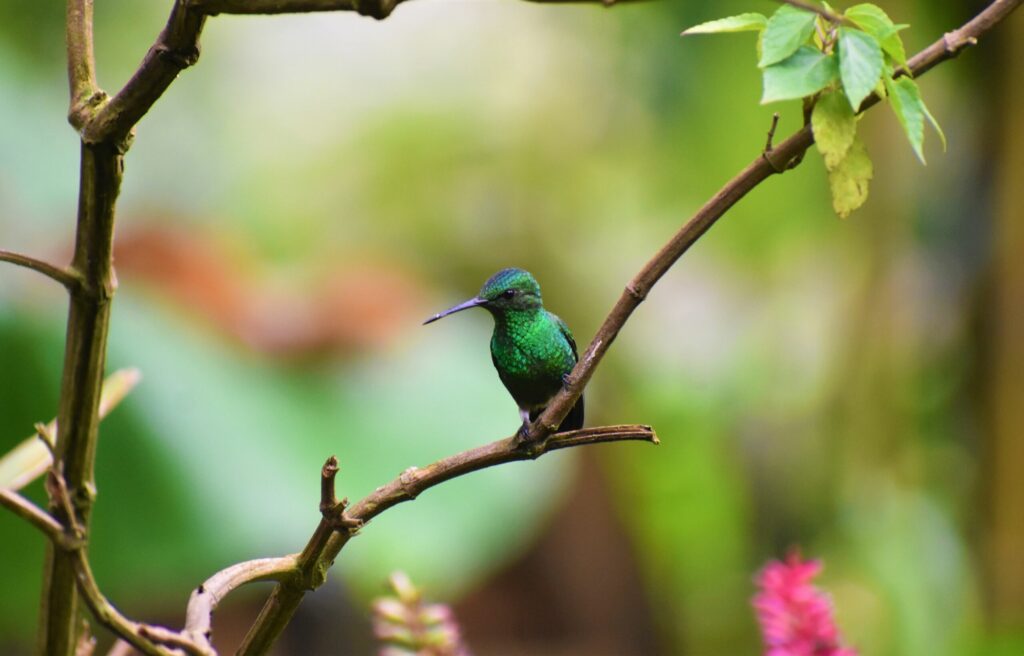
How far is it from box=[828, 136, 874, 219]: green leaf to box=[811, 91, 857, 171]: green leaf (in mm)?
10

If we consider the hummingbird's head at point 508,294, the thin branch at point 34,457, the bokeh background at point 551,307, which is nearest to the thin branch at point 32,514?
the thin branch at point 34,457

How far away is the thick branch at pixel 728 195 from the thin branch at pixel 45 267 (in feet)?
0.88

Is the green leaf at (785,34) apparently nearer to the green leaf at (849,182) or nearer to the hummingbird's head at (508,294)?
the green leaf at (849,182)

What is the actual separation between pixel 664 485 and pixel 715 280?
2.89ft

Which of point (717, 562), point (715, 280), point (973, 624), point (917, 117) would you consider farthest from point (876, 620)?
point (917, 117)

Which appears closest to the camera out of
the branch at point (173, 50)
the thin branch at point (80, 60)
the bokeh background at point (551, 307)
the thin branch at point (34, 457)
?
the branch at point (173, 50)

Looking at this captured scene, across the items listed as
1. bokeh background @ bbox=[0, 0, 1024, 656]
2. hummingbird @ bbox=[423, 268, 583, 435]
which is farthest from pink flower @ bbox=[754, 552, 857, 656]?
bokeh background @ bbox=[0, 0, 1024, 656]

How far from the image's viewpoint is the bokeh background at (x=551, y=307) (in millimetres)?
2580

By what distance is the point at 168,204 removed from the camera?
355 cm

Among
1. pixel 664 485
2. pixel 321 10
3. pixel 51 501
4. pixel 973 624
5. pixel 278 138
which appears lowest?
pixel 973 624

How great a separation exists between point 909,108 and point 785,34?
7 centimetres

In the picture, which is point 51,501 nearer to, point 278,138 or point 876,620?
point 876,620

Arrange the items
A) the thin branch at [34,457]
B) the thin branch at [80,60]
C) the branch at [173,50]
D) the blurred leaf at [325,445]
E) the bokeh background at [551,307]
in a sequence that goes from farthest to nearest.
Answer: the bokeh background at [551,307], the blurred leaf at [325,445], the thin branch at [34,457], the thin branch at [80,60], the branch at [173,50]

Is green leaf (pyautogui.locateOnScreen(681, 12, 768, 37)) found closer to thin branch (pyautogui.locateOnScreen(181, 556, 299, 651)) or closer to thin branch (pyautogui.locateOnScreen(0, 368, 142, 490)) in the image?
thin branch (pyautogui.locateOnScreen(181, 556, 299, 651))
